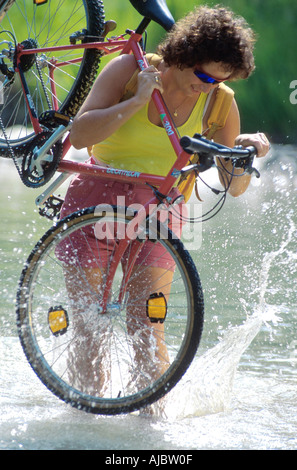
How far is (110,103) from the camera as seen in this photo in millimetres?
3031

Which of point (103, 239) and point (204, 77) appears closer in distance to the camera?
point (204, 77)

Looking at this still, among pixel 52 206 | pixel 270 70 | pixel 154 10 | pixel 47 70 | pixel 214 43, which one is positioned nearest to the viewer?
pixel 214 43

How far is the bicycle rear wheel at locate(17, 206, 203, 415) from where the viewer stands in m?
3.05

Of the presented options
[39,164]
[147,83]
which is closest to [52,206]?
[39,164]

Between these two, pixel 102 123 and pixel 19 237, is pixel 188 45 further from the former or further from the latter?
pixel 19 237

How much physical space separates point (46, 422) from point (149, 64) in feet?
4.63

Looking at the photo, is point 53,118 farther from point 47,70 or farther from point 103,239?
point 47,70

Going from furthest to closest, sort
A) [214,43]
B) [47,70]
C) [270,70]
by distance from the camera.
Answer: [270,70] → [47,70] → [214,43]

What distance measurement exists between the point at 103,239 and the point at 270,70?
10.6 meters

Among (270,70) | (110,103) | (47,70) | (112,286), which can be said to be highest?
(270,70)

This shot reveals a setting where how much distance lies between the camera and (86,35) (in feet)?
13.2

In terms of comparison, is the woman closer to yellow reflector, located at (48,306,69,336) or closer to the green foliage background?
yellow reflector, located at (48,306,69,336)

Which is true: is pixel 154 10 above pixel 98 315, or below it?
above

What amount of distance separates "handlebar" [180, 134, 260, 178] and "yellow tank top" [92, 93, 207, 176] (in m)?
0.27
